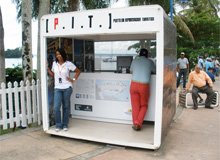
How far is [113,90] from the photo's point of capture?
718 cm

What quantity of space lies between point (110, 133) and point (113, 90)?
118 cm

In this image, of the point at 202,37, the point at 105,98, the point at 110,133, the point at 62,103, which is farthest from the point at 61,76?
the point at 202,37

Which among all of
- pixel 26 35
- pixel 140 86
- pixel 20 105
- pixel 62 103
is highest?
pixel 26 35

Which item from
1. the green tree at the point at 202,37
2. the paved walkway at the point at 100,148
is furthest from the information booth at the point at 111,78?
the green tree at the point at 202,37

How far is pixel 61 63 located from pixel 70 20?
37.1 inches

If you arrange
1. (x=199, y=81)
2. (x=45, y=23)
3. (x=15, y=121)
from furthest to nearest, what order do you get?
(x=199, y=81), (x=15, y=121), (x=45, y=23)

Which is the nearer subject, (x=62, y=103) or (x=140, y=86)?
Answer: (x=140, y=86)

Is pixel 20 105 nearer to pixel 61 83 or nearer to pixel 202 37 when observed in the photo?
pixel 61 83

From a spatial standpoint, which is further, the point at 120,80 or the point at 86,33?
the point at 120,80

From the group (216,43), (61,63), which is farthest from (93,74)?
(216,43)

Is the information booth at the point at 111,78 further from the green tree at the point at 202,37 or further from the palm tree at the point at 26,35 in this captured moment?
the green tree at the point at 202,37

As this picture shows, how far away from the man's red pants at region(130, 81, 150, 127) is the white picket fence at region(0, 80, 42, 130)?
2.28 metres

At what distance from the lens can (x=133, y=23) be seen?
5355 millimetres

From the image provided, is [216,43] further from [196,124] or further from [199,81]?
[196,124]
